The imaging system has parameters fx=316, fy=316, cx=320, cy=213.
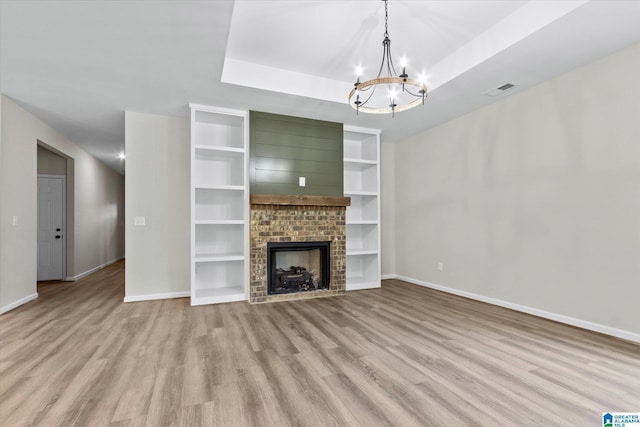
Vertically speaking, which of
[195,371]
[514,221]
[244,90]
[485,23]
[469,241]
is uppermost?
[485,23]

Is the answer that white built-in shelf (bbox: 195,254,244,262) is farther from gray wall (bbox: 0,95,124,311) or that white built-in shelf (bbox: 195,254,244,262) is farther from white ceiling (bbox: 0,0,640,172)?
gray wall (bbox: 0,95,124,311)

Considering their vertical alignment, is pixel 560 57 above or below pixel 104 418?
above

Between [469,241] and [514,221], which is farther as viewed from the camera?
[469,241]

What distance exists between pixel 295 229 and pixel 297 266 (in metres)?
0.66

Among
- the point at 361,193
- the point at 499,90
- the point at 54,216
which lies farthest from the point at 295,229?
the point at 54,216

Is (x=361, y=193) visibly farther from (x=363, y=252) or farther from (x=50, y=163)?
(x=50, y=163)

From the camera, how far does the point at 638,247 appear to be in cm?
286

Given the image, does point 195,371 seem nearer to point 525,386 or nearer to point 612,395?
point 525,386

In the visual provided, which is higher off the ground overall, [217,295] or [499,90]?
[499,90]

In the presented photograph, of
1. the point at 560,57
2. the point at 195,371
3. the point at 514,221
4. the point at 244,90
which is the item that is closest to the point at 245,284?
the point at 195,371

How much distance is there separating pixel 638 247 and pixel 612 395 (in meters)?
1.61

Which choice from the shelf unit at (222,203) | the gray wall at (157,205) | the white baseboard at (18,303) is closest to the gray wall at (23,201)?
the white baseboard at (18,303)

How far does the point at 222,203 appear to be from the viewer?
489 centimetres

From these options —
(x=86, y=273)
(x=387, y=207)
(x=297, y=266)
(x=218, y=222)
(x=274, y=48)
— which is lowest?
(x=86, y=273)
